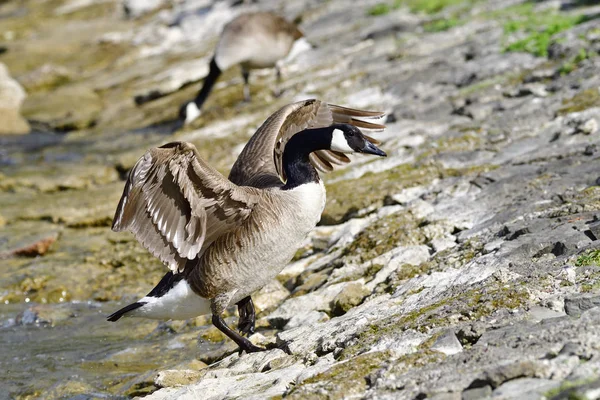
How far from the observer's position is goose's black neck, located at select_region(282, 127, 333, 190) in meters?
6.63

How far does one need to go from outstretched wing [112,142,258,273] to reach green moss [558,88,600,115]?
4.60 meters

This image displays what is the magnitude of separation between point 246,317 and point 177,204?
4.11ft

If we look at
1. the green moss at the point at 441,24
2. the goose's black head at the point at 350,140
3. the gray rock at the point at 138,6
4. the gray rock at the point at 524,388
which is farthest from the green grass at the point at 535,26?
the gray rock at the point at 138,6

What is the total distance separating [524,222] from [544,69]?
531 cm

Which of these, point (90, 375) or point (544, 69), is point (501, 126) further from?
point (90, 375)

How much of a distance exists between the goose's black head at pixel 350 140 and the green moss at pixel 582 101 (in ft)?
12.1

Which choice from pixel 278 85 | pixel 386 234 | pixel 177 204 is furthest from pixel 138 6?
pixel 177 204

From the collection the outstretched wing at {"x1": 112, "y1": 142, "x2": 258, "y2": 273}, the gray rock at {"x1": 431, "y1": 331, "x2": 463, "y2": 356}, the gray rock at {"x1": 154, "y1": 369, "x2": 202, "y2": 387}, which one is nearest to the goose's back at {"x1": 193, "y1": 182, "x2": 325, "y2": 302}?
the outstretched wing at {"x1": 112, "y1": 142, "x2": 258, "y2": 273}

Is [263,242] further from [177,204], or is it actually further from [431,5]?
[431,5]

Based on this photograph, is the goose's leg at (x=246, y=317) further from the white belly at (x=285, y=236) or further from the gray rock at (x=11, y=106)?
the gray rock at (x=11, y=106)

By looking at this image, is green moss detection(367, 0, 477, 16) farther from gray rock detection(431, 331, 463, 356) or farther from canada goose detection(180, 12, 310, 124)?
gray rock detection(431, 331, 463, 356)

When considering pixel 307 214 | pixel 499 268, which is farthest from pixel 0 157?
pixel 499 268

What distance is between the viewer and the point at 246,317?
23.6 feet

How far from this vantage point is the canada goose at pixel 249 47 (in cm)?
1616
